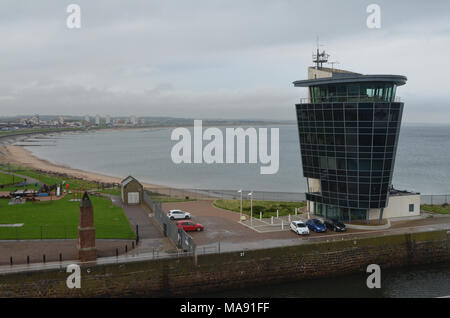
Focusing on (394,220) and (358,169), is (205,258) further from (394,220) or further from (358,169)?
(394,220)

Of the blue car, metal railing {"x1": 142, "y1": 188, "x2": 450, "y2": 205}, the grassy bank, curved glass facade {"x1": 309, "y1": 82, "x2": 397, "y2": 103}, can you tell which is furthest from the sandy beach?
curved glass facade {"x1": 309, "y1": 82, "x2": 397, "y2": 103}

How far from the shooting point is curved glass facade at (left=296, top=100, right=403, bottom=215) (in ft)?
120

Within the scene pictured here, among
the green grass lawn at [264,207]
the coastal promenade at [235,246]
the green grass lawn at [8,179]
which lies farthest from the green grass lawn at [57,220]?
the green grass lawn at [8,179]

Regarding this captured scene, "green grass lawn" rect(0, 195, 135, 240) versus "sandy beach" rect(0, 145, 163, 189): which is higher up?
"green grass lawn" rect(0, 195, 135, 240)

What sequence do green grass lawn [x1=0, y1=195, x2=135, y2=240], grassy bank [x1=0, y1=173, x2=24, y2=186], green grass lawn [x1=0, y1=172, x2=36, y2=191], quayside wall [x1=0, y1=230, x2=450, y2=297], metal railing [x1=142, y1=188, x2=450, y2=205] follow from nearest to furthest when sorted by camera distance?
quayside wall [x1=0, y1=230, x2=450, y2=297], green grass lawn [x1=0, y1=195, x2=135, y2=240], green grass lawn [x1=0, y1=172, x2=36, y2=191], metal railing [x1=142, y1=188, x2=450, y2=205], grassy bank [x1=0, y1=173, x2=24, y2=186]

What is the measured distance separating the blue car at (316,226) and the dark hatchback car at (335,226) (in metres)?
0.73

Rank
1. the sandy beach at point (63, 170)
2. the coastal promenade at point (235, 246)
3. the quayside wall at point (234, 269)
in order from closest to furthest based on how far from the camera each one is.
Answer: the quayside wall at point (234, 269), the coastal promenade at point (235, 246), the sandy beach at point (63, 170)

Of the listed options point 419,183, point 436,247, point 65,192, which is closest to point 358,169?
point 436,247

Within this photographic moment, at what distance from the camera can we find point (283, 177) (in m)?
97.5

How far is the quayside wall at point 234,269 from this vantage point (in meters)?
26.3

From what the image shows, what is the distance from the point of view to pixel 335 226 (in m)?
37.0

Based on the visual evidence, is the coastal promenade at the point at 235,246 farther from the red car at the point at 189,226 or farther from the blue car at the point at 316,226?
the red car at the point at 189,226

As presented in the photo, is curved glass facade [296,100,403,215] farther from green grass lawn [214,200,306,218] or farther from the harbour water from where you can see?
the harbour water

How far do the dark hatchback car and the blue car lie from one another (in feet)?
2.39
